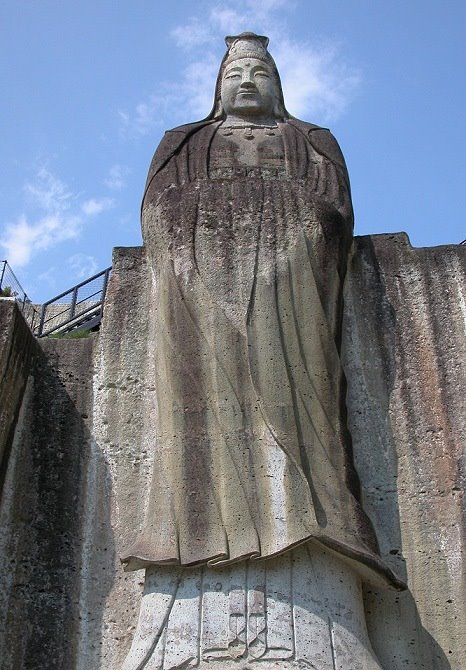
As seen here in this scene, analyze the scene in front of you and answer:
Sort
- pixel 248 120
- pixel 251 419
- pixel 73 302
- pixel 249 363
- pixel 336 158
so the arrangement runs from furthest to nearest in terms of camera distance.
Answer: pixel 73 302
pixel 248 120
pixel 336 158
pixel 249 363
pixel 251 419

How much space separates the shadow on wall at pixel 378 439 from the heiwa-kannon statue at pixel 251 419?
22cm

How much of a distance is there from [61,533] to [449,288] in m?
2.72

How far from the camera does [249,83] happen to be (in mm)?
7055

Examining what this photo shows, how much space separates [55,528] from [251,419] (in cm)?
122

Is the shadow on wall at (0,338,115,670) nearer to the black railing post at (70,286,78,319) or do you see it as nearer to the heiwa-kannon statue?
the heiwa-kannon statue

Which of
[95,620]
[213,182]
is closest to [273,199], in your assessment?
[213,182]

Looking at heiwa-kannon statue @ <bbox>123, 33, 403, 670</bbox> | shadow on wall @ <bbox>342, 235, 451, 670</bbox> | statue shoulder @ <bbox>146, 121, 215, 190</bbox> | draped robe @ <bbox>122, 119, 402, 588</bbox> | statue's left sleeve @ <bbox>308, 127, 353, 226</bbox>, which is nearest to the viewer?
heiwa-kannon statue @ <bbox>123, 33, 403, 670</bbox>

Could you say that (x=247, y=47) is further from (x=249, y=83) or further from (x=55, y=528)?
(x=55, y=528)

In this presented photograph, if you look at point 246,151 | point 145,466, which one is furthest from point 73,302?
point 145,466

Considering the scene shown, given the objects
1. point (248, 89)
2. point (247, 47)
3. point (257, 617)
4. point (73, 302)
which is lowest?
point (257, 617)

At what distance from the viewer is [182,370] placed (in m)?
5.59

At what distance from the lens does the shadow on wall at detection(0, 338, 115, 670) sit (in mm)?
5234

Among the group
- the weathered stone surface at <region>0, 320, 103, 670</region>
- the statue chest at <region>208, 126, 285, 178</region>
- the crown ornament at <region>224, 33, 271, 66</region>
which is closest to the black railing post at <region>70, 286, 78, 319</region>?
the crown ornament at <region>224, 33, 271, 66</region>

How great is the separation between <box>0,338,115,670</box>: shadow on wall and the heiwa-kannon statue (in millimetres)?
472
